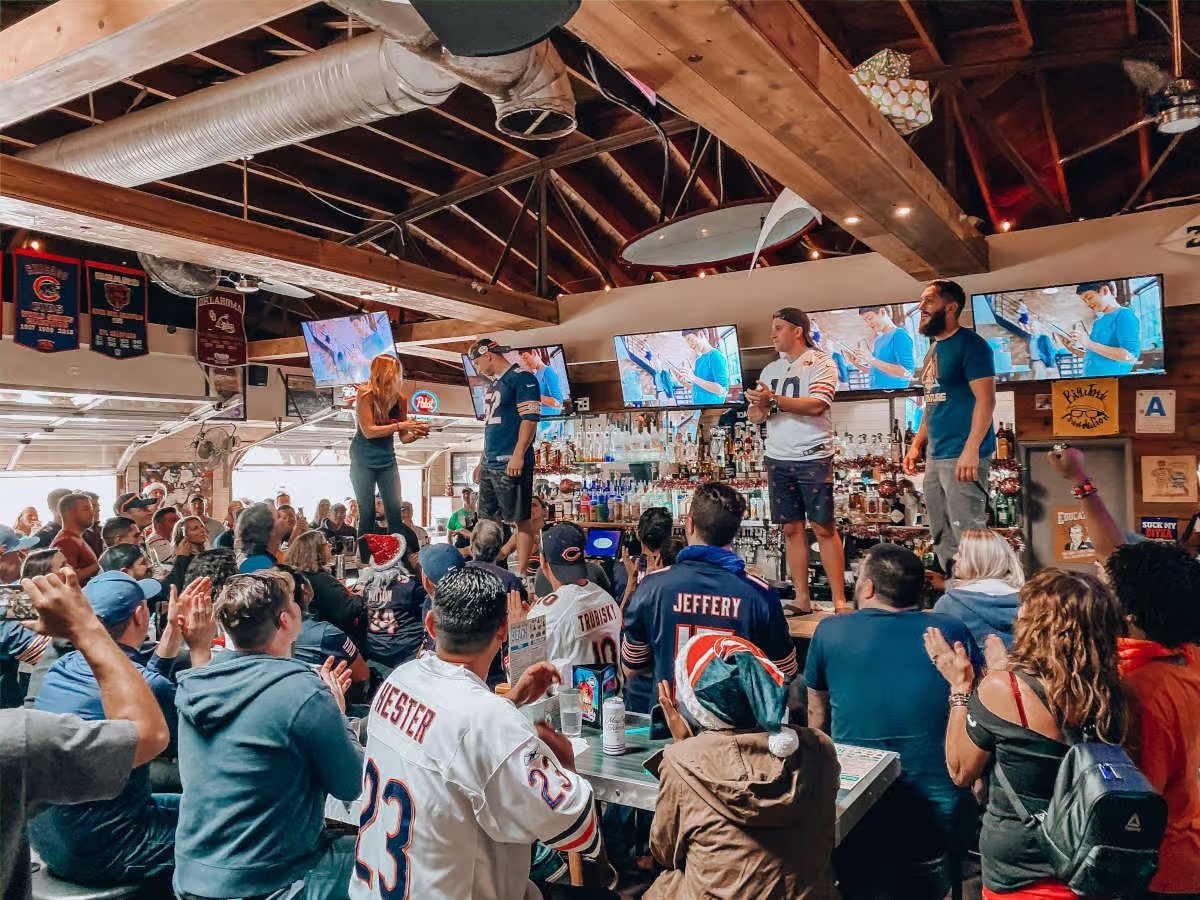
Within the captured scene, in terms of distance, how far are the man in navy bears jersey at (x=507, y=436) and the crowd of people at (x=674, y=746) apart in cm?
256

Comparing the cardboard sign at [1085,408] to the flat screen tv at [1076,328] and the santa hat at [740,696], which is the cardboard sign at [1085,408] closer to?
the flat screen tv at [1076,328]

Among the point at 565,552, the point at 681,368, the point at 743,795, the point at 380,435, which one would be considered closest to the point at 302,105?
the point at 380,435

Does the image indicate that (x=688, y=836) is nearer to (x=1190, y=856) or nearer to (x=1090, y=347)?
(x=1190, y=856)

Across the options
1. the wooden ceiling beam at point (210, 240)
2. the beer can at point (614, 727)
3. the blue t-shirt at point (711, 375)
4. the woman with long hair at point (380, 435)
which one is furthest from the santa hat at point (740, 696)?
the blue t-shirt at point (711, 375)

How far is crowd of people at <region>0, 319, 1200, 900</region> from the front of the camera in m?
1.89

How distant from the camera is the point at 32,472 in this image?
1150 centimetres

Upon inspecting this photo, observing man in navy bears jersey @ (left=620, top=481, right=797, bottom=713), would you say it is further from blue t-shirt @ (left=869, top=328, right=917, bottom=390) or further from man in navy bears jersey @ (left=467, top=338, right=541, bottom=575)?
blue t-shirt @ (left=869, top=328, right=917, bottom=390)

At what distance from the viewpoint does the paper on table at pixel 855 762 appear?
255 cm

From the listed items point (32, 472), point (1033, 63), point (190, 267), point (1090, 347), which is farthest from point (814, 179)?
point (32, 472)

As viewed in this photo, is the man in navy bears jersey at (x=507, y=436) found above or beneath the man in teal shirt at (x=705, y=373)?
beneath

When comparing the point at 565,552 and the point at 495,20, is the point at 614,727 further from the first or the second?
the point at 495,20

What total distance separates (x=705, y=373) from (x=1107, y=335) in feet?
10.8

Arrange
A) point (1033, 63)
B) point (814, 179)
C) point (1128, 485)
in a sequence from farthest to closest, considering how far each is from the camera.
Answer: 1. point (1128, 485)
2. point (1033, 63)
3. point (814, 179)

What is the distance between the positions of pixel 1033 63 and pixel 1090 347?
2094mm
